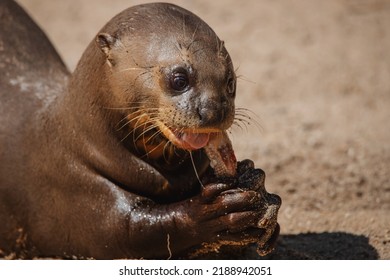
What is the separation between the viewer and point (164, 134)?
4113mm

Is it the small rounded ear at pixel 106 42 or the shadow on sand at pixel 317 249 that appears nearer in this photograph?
the small rounded ear at pixel 106 42

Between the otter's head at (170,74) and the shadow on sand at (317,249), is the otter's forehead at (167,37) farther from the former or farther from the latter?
the shadow on sand at (317,249)

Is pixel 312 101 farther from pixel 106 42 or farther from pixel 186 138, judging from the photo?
pixel 186 138

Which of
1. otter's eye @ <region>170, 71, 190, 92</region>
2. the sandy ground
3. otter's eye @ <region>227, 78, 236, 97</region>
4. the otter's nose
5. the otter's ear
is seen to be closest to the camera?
the otter's nose

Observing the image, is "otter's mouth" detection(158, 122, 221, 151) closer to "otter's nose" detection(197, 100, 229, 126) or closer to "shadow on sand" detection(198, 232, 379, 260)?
"otter's nose" detection(197, 100, 229, 126)

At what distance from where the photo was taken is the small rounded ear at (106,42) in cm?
430

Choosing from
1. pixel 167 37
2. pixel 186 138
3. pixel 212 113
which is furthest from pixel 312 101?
pixel 212 113

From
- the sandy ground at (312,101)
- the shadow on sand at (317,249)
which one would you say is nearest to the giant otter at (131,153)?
the shadow on sand at (317,249)

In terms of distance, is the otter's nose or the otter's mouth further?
the otter's mouth

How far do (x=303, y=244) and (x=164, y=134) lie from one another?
1.31 m

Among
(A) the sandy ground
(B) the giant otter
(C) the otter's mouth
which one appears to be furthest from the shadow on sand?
(C) the otter's mouth

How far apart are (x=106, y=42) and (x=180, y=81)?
1.75 feet

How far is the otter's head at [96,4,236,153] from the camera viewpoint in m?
3.95

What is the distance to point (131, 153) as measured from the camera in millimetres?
4387
